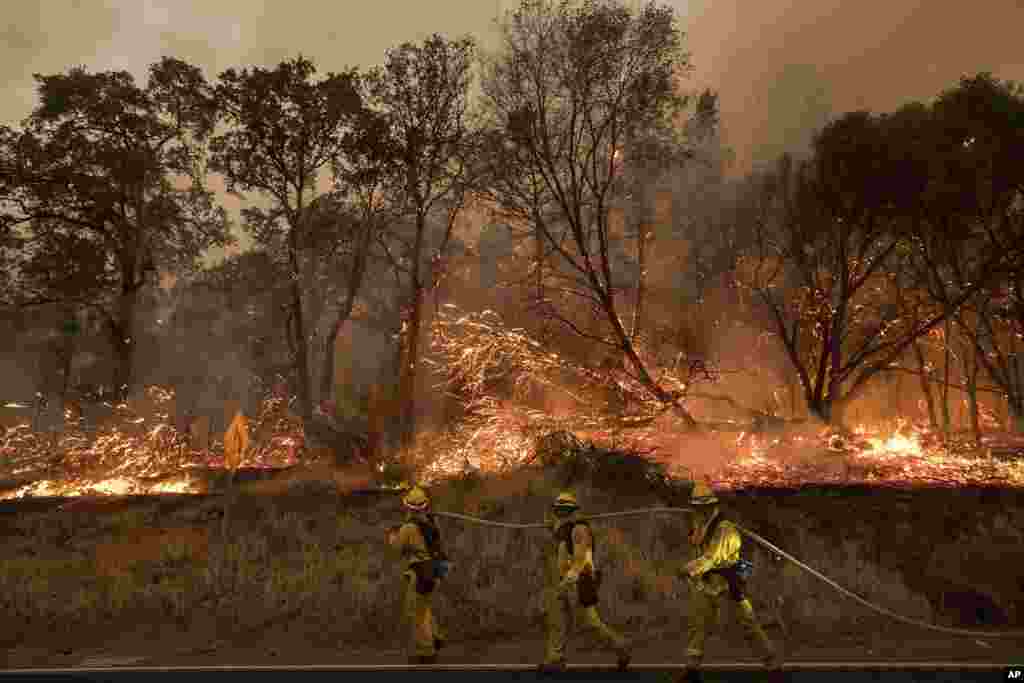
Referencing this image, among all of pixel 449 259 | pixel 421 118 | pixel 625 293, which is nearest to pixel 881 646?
pixel 625 293

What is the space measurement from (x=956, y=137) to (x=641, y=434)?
40.0 feet

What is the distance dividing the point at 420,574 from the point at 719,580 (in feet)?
10.7

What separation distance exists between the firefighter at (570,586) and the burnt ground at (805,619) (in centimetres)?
76

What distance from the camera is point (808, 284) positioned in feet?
74.4

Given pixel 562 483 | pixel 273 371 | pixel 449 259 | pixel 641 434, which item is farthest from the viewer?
pixel 273 371

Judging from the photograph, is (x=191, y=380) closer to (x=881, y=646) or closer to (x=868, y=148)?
(x=868, y=148)

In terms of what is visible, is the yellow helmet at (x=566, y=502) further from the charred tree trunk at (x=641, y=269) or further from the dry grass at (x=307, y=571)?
the charred tree trunk at (x=641, y=269)

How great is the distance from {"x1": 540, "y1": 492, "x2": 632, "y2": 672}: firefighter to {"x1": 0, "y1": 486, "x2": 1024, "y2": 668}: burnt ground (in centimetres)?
76

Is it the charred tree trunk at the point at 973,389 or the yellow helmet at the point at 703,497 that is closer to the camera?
the yellow helmet at the point at 703,497

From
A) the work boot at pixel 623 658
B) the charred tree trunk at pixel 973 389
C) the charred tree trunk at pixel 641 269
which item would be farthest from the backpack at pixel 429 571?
the charred tree trunk at pixel 973 389

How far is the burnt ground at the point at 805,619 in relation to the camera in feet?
28.1

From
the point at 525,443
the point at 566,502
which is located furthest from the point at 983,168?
the point at 566,502

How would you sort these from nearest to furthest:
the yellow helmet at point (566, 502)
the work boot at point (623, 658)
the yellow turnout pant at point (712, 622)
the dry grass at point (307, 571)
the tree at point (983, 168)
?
the yellow turnout pant at point (712, 622) → the work boot at point (623, 658) → the yellow helmet at point (566, 502) → the dry grass at point (307, 571) → the tree at point (983, 168)

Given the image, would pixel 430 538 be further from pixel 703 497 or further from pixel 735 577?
pixel 735 577
